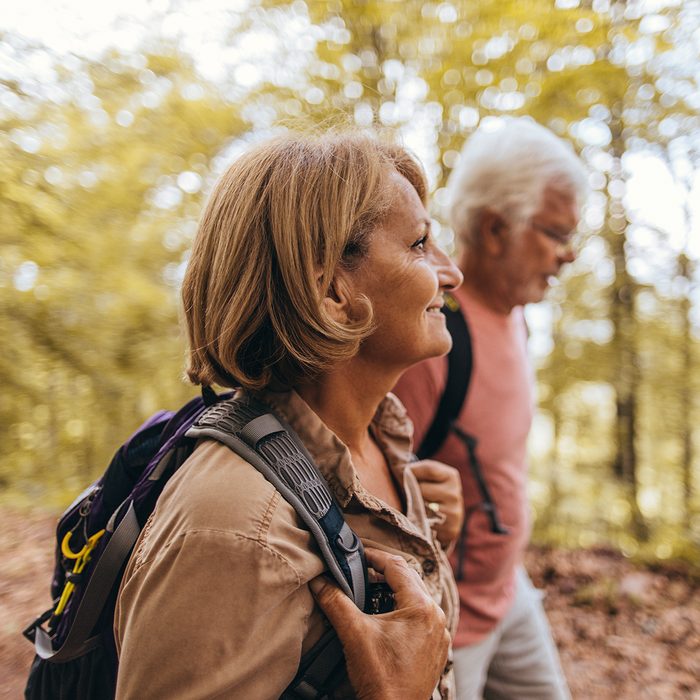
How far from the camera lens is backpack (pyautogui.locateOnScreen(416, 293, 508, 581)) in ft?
6.35

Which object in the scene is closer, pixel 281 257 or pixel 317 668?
pixel 317 668

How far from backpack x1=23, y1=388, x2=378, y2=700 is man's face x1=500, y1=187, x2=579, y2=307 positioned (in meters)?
1.36

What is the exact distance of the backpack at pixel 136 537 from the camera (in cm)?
102

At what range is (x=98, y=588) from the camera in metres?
1.08

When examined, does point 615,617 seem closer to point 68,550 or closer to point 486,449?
point 486,449

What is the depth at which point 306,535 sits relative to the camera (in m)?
1.02

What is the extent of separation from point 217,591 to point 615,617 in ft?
14.1

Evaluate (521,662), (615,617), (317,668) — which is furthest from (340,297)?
(615,617)

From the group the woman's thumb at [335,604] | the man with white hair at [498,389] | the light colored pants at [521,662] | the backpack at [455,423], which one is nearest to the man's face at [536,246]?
the man with white hair at [498,389]

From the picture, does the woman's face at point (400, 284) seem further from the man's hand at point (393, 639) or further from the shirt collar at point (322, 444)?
the man's hand at point (393, 639)

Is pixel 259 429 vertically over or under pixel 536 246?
under

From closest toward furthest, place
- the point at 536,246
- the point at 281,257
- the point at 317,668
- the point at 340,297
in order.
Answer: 1. the point at 317,668
2. the point at 281,257
3. the point at 340,297
4. the point at 536,246

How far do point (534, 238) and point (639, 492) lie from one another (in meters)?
4.35

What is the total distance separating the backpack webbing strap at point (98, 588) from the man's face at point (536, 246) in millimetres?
1631
